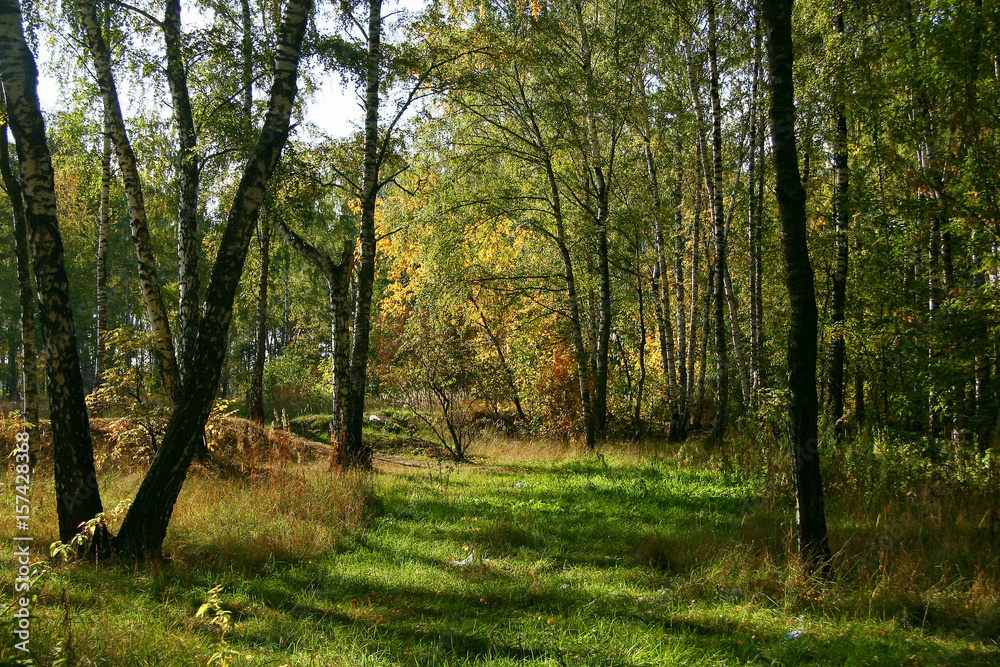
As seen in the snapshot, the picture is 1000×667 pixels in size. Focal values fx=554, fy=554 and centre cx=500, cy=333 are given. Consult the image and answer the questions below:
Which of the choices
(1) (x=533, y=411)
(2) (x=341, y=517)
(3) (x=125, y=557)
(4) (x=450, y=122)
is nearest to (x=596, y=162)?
(4) (x=450, y=122)

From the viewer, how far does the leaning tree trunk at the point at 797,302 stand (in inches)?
188

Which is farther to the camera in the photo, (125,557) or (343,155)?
(343,155)

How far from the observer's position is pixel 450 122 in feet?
39.8

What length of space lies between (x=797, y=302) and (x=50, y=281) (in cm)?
628

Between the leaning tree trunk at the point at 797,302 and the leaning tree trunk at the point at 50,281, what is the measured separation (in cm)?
596

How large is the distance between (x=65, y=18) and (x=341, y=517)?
312 inches

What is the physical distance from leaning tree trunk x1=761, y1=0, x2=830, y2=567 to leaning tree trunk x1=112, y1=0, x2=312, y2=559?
4.43 meters

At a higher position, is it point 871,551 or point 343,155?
point 343,155

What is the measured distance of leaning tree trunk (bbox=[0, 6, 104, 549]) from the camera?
451 cm

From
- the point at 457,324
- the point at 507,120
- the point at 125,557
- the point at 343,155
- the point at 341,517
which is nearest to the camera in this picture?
the point at 125,557

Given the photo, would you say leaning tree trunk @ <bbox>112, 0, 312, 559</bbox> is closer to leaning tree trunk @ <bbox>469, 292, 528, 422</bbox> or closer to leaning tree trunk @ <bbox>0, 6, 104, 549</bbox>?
leaning tree trunk @ <bbox>0, 6, 104, 549</bbox>

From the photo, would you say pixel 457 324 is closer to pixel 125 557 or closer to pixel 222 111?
pixel 222 111

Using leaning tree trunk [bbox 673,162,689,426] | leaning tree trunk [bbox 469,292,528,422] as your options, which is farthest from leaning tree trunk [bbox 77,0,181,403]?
leaning tree trunk [bbox 673,162,689,426]

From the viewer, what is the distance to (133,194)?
759 cm
